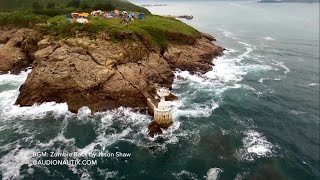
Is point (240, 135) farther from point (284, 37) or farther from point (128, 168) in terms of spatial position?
point (284, 37)

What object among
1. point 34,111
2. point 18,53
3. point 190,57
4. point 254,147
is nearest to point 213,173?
point 254,147

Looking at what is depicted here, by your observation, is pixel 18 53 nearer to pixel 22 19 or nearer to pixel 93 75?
pixel 22 19

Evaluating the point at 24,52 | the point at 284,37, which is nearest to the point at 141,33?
the point at 24,52

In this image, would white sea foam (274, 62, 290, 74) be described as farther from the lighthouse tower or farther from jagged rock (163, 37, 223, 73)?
the lighthouse tower

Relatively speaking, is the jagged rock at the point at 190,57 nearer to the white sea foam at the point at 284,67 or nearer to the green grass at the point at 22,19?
the white sea foam at the point at 284,67

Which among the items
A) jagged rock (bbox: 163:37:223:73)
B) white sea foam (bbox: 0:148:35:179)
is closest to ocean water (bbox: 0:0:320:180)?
white sea foam (bbox: 0:148:35:179)
